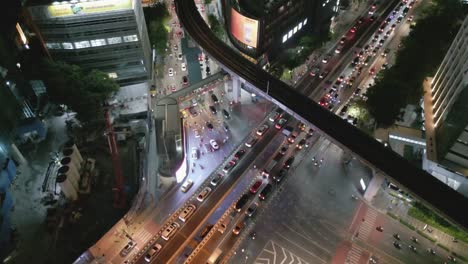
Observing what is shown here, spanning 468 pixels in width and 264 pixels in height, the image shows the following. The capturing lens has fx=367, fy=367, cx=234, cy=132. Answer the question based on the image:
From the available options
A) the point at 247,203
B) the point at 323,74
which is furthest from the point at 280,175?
the point at 323,74

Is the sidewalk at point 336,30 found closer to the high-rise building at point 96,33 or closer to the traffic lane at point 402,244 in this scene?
the high-rise building at point 96,33

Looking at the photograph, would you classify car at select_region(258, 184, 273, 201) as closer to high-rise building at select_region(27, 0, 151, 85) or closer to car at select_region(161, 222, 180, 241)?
car at select_region(161, 222, 180, 241)

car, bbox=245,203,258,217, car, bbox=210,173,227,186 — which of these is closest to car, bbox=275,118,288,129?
car, bbox=210,173,227,186

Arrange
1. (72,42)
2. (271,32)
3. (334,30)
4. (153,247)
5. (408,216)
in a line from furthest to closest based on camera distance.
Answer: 1. (334,30)
2. (271,32)
3. (72,42)
4. (408,216)
5. (153,247)

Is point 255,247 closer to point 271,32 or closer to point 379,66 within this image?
point 271,32

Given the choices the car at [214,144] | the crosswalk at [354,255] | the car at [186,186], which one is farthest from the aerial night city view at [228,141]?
the car at [214,144]

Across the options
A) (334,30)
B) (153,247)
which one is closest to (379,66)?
(334,30)
